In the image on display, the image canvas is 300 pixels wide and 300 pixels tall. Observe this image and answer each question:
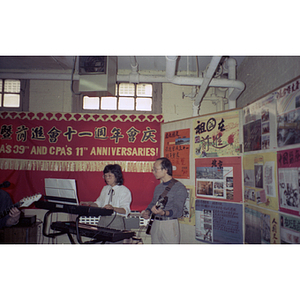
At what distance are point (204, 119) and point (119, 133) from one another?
5.22 ft

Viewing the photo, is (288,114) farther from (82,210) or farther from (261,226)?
(82,210)

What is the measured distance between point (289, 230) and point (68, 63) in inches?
162

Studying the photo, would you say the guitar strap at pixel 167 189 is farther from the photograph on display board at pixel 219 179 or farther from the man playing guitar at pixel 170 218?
the photograph on display board at pixel 219 179

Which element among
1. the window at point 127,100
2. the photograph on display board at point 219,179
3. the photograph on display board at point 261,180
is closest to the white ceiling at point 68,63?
the window at point 127,100

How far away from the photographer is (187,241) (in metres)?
3.12

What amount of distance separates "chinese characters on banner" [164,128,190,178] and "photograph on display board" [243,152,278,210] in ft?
2.83

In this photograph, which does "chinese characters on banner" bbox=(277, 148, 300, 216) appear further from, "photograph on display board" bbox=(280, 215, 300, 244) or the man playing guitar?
the man playing guitar

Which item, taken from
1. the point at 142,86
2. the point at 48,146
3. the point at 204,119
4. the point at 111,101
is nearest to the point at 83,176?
the point at 48,146

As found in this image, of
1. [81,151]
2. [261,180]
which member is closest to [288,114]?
[261,180]

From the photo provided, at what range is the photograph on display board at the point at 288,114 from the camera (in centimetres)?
188

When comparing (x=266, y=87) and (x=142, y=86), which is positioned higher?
(x=142, y=86)

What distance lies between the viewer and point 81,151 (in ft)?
13.0

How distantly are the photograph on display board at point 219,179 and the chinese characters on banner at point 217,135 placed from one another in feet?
0.33

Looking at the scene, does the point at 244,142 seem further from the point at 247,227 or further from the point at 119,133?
the point at 119,133
